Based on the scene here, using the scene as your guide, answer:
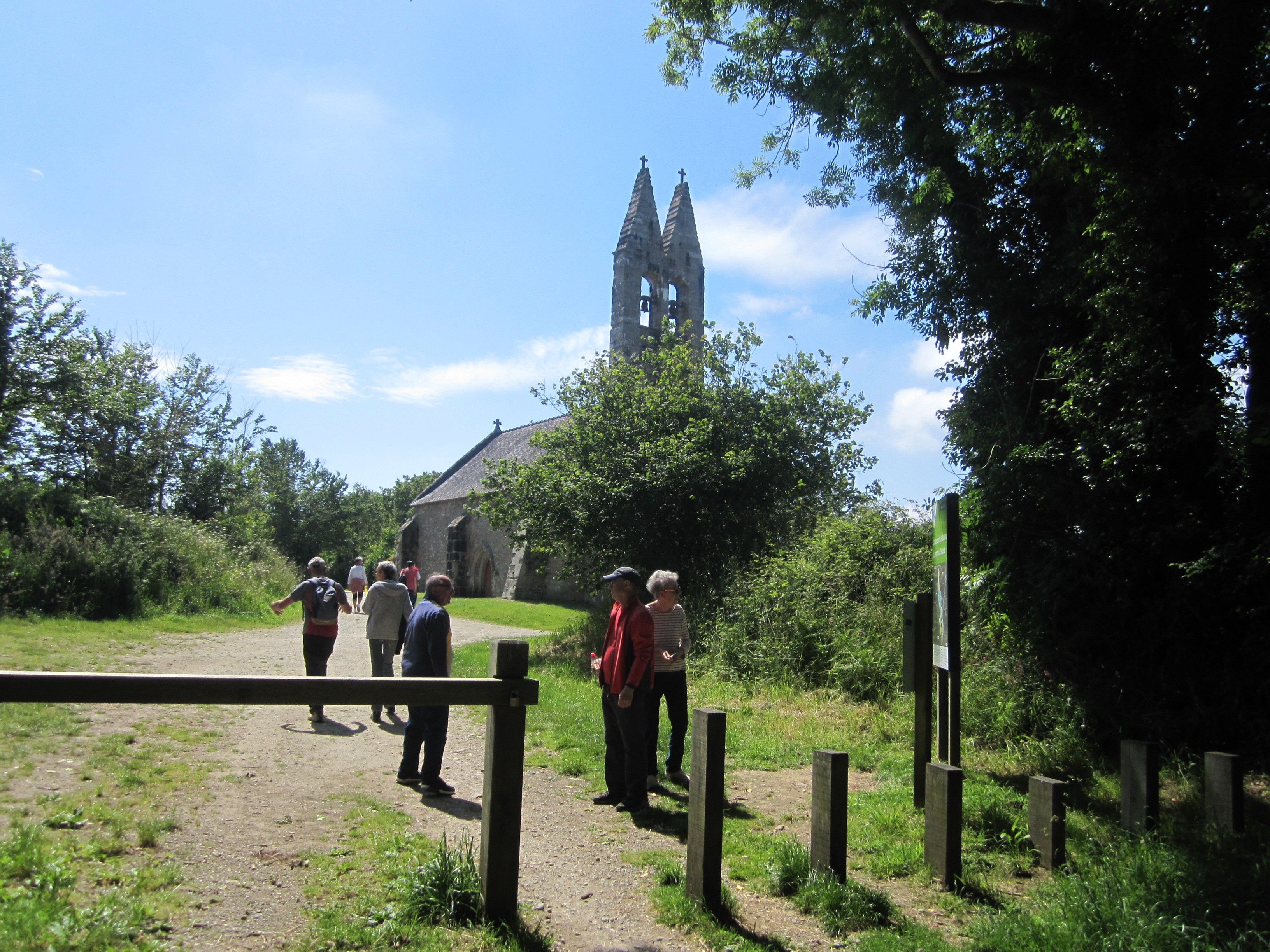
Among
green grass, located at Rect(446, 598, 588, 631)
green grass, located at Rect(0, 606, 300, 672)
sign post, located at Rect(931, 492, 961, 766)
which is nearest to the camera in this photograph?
sign post, located at Rect(931, 492, 961, 766)

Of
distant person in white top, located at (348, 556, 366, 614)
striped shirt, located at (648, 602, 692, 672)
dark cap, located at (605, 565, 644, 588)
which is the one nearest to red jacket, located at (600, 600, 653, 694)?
dark cap, located at (605, 565, 644, 588)

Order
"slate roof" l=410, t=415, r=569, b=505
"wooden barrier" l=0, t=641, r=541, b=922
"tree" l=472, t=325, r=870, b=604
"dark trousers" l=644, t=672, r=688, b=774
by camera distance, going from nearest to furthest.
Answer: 1. "wooden barrier" l=0, t=641, r=541, b=922
2. "dark trousers" l=644, t=672, r=688, b=774
3. "tree" l=472, t=325, r=870, b=604
4. "slate roof" l=410, t=415, r=569, b=505

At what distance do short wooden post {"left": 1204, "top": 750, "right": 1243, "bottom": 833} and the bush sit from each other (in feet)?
61.6

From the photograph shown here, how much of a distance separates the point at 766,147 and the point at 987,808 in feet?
25.2

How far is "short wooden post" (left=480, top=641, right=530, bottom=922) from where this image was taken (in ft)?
11.8

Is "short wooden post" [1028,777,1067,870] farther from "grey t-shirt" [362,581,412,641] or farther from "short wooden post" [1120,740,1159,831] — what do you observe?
"grey t-shirt" [362,581,412,641]

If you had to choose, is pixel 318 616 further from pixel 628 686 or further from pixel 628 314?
pixel 628 314

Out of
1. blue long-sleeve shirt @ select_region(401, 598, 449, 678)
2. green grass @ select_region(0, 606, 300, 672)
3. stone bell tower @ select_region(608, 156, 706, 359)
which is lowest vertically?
green grass @ select_region(0, 606, 300, 672)

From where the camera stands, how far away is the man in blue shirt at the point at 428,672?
6.08m

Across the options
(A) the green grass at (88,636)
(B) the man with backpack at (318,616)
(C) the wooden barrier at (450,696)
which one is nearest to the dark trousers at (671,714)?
(C) the wooden barrier at (450,696)

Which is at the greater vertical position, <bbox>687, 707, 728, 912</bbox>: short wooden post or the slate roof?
the slate roof

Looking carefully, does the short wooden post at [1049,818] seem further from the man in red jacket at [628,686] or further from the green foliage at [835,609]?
the green foliage at [835,609]

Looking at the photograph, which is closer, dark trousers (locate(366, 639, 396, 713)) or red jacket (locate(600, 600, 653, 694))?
red jacket (locate(600, 600, 653, 694))

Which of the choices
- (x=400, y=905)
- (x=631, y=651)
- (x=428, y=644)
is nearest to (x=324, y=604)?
(x=428, y=644)
